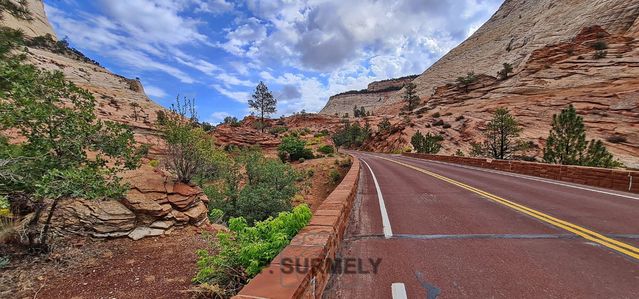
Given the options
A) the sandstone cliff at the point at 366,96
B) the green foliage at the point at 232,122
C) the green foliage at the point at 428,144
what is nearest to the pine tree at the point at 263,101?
the green foliage at the point at 232,122

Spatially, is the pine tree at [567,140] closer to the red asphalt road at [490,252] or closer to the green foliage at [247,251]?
the red asphalt road at [490,252]

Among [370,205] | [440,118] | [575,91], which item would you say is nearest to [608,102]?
[575,91]

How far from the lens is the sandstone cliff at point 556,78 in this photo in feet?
111

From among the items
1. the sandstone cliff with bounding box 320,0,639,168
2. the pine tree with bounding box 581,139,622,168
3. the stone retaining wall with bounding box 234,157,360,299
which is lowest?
the stone retaining wall with bounding box 234,157,360,299

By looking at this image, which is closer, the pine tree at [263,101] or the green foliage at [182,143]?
the green foliage at [182,143]

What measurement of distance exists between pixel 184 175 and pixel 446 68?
102882mm

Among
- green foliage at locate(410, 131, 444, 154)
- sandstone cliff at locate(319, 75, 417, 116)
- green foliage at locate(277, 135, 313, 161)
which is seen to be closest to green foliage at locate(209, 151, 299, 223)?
green foliage at locate(277, 135, 313, 161)

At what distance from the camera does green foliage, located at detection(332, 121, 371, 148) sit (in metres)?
69.5

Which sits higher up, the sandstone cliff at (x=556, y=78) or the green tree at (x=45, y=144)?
the sandstone cliff at (x=556, y=78)

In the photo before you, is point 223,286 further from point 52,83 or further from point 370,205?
point 52,83

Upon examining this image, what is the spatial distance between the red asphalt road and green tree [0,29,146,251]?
4.80 meters

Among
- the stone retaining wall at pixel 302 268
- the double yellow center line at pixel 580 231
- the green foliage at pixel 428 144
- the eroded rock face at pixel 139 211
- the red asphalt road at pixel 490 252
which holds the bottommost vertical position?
the eroded rock face at pixel 139 211

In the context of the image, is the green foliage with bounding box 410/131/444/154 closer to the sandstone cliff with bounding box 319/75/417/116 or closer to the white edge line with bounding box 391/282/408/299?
the white edge line with bounding box 391/282/408/299

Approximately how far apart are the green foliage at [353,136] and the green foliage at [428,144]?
2414cm
